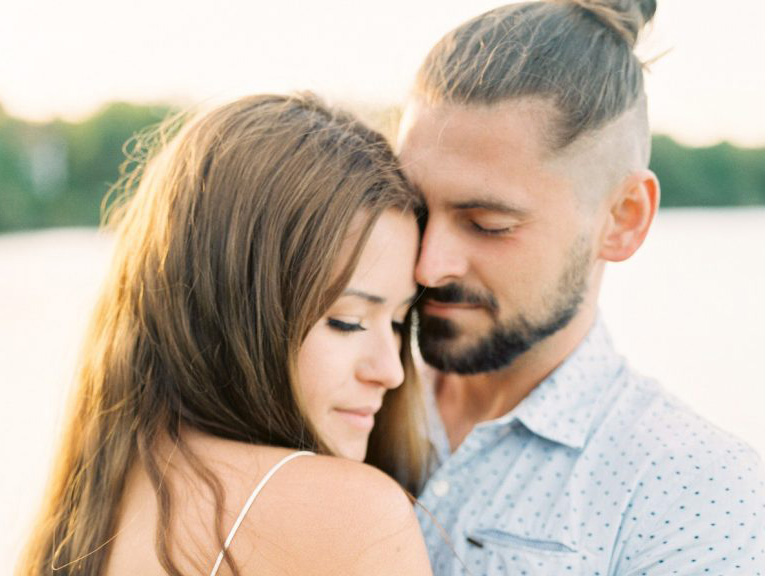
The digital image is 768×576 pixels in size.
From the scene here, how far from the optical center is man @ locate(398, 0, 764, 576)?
1.91 m

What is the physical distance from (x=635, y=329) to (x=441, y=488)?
837 centimetres

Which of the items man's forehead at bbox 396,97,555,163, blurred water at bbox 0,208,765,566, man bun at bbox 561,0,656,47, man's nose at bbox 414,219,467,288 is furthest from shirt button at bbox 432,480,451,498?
man bun at bbox 561,0,656,47

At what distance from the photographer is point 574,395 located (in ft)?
7.27

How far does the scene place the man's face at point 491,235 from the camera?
214 centimetres

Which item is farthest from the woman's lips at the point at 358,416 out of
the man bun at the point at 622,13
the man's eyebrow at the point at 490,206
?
the man bun at the point at 622,13

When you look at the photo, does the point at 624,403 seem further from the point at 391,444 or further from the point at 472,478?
the point at 391,444

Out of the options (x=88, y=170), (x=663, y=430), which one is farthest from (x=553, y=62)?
(x=88, y=170)

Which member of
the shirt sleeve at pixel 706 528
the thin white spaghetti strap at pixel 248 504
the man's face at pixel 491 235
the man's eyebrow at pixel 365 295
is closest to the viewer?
the thin white spaghetti strap at pixel 248 504

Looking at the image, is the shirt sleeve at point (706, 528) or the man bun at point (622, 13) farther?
the man bun at point (622, 13)

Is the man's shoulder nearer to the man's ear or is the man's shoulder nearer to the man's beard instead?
the man's beard

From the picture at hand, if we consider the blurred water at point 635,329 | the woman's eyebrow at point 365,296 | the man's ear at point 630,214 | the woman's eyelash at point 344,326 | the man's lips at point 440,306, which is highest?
the man's ear at point 630,214

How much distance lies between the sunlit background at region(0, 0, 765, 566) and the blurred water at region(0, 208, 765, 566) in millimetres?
24

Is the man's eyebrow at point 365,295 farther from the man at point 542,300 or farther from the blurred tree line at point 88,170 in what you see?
the blurred tree line at point 88,170

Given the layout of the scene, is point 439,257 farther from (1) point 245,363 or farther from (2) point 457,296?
(1) point 245,363
